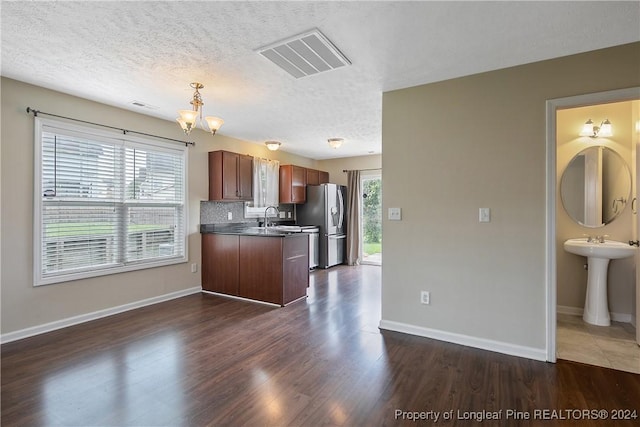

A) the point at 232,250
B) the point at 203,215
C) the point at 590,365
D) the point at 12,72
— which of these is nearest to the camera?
the point at 590,365

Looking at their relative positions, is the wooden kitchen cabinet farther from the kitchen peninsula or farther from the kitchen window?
the kitchen peninsula

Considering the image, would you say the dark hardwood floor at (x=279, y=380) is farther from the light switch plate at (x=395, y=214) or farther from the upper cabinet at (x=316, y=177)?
the upper cabinet at (x=316, y=177)

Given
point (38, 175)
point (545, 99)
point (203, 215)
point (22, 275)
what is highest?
point (545, 99)

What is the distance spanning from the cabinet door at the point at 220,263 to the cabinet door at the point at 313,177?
8.92 feet

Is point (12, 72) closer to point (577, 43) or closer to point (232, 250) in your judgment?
point (232, 250)

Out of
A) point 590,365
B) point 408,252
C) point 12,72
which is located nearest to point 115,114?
point 12,72

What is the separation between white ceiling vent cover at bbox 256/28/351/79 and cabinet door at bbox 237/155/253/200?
263 cm

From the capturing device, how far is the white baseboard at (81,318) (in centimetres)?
294

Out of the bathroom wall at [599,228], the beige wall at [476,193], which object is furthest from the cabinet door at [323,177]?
the bathroom wall at [599,228]

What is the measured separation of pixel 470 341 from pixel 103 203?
4114 mm

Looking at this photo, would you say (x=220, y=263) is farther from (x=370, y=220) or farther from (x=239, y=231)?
(x=370, y=220)

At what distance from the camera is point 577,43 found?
2270 millimetres

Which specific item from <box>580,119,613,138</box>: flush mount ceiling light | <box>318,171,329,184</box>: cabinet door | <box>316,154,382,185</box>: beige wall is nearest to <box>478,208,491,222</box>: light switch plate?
<box>580,119,613,138</box>: flush mount ceiling light

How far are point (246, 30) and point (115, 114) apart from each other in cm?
249
